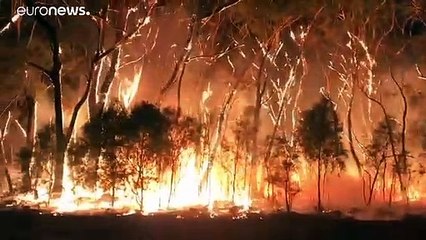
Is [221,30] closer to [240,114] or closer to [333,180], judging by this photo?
[240,114]

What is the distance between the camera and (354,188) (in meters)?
17.4

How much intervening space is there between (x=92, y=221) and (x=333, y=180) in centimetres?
693

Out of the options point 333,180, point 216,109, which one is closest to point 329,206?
point 333,180

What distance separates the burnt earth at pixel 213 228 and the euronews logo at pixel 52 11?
214 inches

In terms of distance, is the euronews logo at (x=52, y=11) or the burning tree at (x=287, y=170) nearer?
the burning tree at (x=287, y=170)

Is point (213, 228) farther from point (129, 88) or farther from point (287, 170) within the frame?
point (129, 88)

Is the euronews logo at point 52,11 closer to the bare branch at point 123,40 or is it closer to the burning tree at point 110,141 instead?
the bare branch at point 123,40

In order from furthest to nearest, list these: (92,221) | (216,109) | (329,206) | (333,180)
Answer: (216,109), (333,180), (329,206), (92,221)

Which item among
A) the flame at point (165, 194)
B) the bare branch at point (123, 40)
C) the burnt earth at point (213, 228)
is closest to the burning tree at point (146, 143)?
the flame at point (165, 194)

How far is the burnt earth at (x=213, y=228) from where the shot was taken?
436 inches

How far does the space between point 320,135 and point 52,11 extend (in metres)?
6.67

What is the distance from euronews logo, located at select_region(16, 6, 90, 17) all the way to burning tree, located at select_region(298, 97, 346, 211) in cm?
574

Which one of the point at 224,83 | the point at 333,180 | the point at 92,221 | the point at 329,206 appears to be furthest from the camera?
the point at 224,83

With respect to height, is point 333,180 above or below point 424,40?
below
